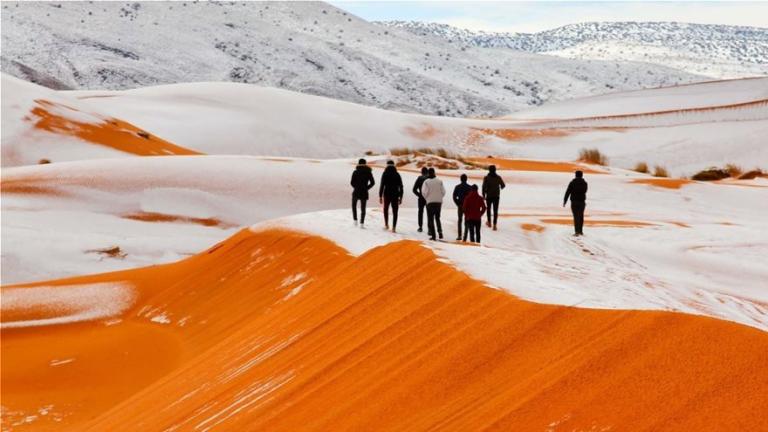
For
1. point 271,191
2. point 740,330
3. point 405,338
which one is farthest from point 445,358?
point 271,191

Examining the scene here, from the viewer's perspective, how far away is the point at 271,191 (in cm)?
2164

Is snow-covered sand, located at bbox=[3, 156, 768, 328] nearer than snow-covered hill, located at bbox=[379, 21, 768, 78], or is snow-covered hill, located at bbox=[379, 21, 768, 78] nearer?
snow-covered sand, located at bbox=[3, 156, 768, 328]

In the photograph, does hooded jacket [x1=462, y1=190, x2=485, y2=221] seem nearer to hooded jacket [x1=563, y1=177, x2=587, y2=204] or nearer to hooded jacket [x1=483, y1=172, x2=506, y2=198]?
hooded jacket [x1=483, y1=172, x2=506, y2=198]

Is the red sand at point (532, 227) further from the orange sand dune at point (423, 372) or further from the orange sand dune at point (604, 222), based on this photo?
the orange sand dune at point (423, 372)

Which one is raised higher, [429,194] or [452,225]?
[429,194]

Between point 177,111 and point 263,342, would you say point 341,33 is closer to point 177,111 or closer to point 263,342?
point 177,111

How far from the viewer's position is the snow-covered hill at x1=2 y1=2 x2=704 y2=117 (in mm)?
72188

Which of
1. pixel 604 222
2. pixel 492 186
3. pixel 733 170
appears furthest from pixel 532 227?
pixel 733 170

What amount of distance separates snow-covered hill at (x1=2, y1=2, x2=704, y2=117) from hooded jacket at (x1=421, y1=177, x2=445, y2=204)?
55878 mm

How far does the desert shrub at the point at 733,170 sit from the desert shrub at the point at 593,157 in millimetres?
5628

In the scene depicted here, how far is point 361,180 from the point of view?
13.4 metres

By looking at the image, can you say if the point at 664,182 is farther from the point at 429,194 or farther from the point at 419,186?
the point at 429,194

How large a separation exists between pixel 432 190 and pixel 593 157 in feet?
88.8

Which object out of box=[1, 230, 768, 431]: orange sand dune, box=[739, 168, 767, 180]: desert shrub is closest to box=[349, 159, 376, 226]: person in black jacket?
box=[1, 230, 768, 431]: orange sand dune
